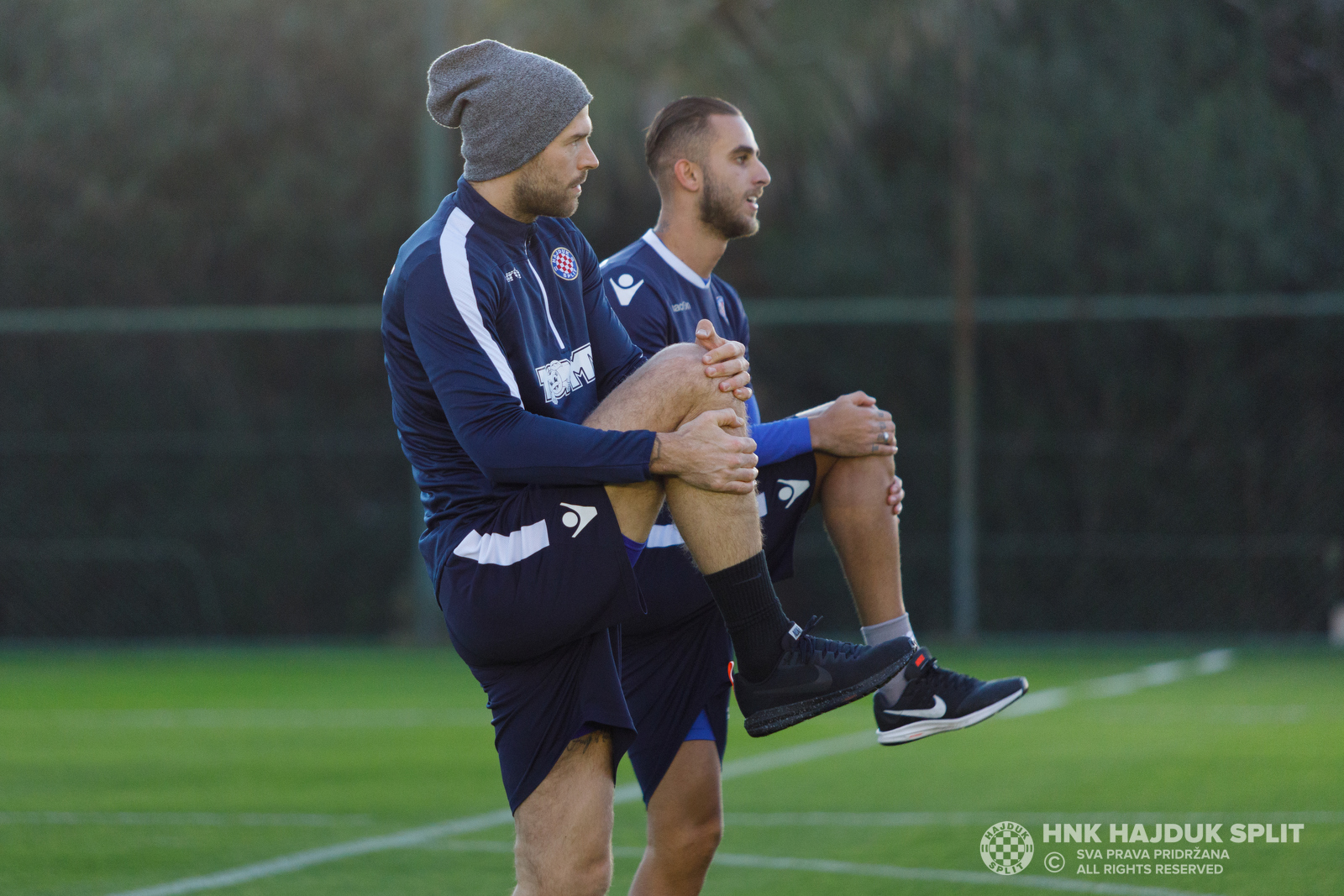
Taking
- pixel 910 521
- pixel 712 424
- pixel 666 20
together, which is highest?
pixel 666 20

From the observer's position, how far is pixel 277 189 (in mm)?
17094

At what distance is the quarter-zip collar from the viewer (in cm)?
369

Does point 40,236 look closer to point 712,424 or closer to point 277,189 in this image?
point 277,189

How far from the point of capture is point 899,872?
17.2 ft

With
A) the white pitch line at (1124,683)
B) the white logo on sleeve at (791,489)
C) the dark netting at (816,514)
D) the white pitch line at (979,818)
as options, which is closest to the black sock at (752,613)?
the white logo on sleeve at (791,489)

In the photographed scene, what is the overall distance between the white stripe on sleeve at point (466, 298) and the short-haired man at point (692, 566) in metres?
0.83

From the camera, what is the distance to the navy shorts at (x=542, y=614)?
350 cm

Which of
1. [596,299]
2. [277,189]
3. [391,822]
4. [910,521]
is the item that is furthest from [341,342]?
[596,299]

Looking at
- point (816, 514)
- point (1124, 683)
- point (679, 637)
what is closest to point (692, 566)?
point (679, 637)

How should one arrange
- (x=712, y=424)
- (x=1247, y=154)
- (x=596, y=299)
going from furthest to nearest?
(x=1247, y=154), (x=596, y=299), (x=712, y=424)

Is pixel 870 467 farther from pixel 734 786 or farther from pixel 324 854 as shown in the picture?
pixel 734 786

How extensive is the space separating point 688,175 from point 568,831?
6.73 ft

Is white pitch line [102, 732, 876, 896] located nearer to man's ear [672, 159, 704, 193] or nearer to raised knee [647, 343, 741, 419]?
man's ear [672, 159, 704, 193]

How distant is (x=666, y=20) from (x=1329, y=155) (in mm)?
5627
